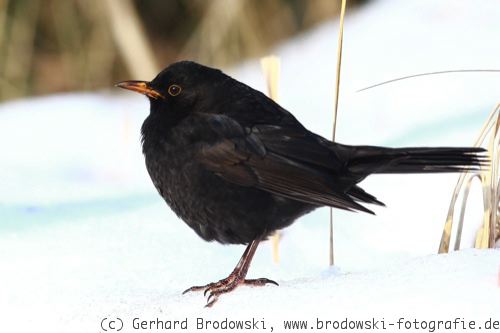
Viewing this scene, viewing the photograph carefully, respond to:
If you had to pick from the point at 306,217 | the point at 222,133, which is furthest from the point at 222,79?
the point at 306,217

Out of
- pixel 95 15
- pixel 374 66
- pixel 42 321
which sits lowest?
pixel 42 321

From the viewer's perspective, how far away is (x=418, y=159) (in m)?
3.45

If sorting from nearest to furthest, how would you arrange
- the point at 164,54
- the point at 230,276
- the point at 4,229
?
the point at 230,276, the point at 4,229, the point at 164,54

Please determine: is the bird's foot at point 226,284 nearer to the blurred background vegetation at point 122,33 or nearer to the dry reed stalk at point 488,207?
the dry reed stalk at point 488,207

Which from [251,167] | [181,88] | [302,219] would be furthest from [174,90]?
[302,219]

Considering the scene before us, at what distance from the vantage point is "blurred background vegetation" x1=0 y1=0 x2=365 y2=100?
7.47 metres

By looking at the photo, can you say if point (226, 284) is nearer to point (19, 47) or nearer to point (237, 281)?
point (237, 281)

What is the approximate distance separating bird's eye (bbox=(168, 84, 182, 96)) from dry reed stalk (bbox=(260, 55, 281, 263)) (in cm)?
47

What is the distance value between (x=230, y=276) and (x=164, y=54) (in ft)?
18.7

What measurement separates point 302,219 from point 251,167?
3.01 feet

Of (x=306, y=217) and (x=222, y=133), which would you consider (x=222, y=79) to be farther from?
(x=306, y=217)

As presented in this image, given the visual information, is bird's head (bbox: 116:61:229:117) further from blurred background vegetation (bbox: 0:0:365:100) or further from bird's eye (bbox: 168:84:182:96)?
blurred background vegetation (bbox: 0:0:365:100)

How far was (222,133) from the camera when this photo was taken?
11.8ft

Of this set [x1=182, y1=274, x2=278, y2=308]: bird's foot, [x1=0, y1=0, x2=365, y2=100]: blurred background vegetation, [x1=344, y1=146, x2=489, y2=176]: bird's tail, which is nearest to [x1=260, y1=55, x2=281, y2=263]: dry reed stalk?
[x1=182, y1=274, x2=278, y2=308]: bird's foot
